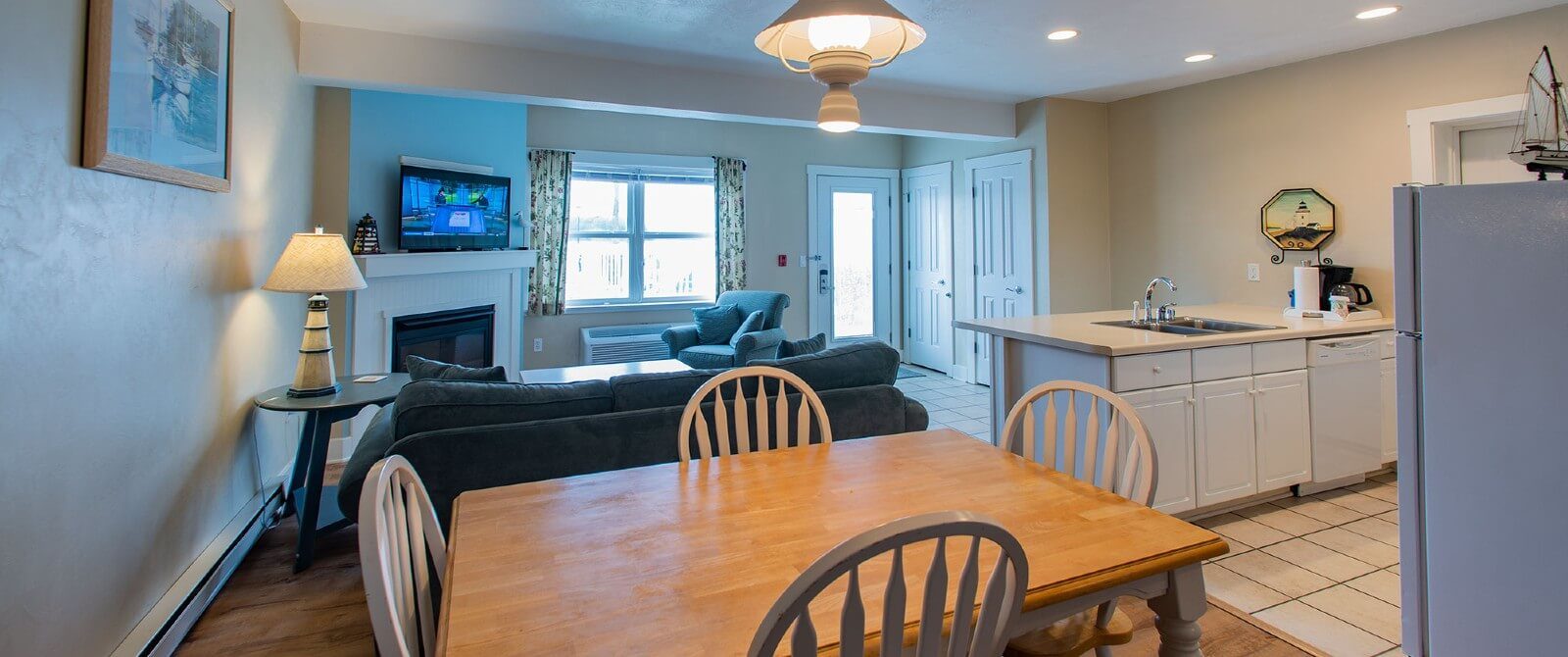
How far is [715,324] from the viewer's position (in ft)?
19.3

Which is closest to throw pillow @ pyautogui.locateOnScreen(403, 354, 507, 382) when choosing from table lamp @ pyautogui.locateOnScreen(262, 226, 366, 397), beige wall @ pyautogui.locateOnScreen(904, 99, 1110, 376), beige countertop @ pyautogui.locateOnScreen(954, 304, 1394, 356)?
table lamp @ pyautogui.locateOnScreen(262, 226, 366, 397)

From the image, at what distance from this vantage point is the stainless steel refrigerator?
1.55 metres

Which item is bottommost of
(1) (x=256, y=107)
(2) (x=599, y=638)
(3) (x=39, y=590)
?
(3) (x=39, y=590)

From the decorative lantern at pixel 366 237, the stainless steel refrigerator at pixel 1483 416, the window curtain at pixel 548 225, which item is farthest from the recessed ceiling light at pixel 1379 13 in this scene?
the window curtain at pixel 548 225

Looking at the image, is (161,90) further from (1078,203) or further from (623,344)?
(1078,203)

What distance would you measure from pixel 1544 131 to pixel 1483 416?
4.06 feet

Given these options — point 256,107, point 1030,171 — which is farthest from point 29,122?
point 1030,171

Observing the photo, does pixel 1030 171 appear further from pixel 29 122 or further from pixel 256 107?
pixel 29 122

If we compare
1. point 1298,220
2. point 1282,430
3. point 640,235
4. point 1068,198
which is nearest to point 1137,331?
point 1282,430

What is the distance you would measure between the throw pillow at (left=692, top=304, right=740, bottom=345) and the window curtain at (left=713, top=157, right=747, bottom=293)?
0.77m

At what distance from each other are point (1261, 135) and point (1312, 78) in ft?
1.27

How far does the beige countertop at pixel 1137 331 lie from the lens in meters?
2.87

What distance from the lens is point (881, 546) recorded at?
823mm

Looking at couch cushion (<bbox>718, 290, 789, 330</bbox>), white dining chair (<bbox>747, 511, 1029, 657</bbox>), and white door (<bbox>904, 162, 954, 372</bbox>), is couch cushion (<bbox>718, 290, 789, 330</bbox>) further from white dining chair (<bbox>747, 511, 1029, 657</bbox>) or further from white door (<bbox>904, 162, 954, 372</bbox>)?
white dining chair (<bbox>747, 511, 1029, 657</bbox>)
